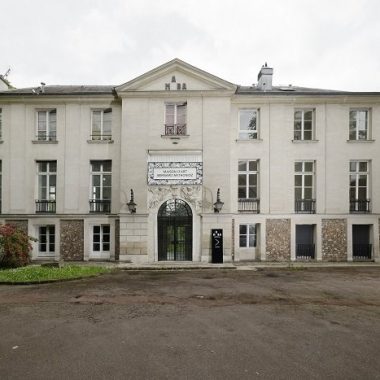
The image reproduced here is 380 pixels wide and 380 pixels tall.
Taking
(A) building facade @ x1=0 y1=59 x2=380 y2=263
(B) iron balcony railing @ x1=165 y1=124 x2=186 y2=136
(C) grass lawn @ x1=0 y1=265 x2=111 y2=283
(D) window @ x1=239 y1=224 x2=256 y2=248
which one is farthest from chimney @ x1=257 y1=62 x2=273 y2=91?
(C) grass lawn @ x1=0 y1=265 x2=111 y2=283

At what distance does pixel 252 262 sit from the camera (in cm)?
1634

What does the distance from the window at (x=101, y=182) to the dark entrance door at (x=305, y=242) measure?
36.5ft

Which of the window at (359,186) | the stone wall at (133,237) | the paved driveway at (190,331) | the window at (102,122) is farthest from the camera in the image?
the window at (102,122)

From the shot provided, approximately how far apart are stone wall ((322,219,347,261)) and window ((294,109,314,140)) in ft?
16.7

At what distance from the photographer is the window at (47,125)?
17.3 metres

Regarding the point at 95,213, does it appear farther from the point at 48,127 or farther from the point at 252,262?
the point at 252,262

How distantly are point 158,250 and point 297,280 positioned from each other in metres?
7.45

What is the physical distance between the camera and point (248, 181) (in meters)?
17.0

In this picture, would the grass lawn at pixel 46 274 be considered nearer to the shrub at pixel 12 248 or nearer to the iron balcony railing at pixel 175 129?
the shrub at pixel 12 248

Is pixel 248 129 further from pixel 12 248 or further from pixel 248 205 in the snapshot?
pixel 12 248

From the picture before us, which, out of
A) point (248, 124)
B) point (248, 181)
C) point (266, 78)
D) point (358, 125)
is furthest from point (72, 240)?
point (358, 125)

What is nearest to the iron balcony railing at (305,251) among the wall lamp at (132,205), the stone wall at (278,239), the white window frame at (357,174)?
the stone wall at (278,239)

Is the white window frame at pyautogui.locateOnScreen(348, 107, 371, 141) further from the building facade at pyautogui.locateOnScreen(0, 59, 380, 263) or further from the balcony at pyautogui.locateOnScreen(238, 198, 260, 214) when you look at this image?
the balcony at pyautogui.locateOnScreen(238, 198, 260, 214)

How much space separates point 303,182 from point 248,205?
353 cm
